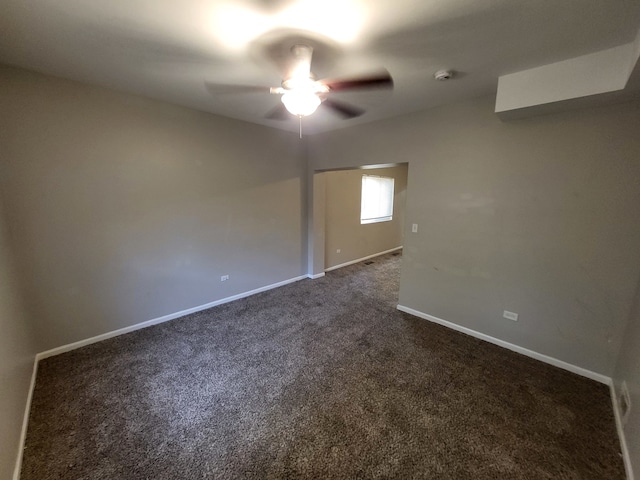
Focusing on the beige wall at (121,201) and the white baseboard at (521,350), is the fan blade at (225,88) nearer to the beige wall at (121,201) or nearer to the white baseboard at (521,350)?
the beige wall at (121,201)

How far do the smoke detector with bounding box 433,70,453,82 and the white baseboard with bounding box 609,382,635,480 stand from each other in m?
2.72

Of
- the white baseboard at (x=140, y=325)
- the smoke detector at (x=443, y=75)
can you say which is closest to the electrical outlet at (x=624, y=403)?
the smoke detector at (x=443, y=75)

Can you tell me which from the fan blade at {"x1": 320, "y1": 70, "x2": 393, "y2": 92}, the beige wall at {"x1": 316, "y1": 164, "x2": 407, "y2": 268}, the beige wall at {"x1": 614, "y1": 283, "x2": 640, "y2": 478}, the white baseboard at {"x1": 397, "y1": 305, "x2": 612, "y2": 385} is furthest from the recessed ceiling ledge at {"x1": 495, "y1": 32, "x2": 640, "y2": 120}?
the beige wall at {"x1": 316, "y1": 164, "x2": 407, "y2": 268}

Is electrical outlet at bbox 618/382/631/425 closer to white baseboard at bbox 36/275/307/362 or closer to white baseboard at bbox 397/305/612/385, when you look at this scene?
white baseboard at bbox 397/305/612/385

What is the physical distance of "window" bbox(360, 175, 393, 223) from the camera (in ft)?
18.6

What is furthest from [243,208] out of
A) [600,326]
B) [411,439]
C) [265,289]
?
[600,326]

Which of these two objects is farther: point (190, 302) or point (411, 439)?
point (190, 302)

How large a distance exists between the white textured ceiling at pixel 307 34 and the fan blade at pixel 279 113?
51 cm

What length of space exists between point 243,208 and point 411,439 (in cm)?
311

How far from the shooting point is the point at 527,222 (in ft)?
7.76

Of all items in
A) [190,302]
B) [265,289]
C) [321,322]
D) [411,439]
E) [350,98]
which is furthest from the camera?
[265,289]

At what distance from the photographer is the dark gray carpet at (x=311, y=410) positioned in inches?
57.7

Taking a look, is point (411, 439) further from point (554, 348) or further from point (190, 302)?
point (190, 302)

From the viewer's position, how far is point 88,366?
226 centimetres
